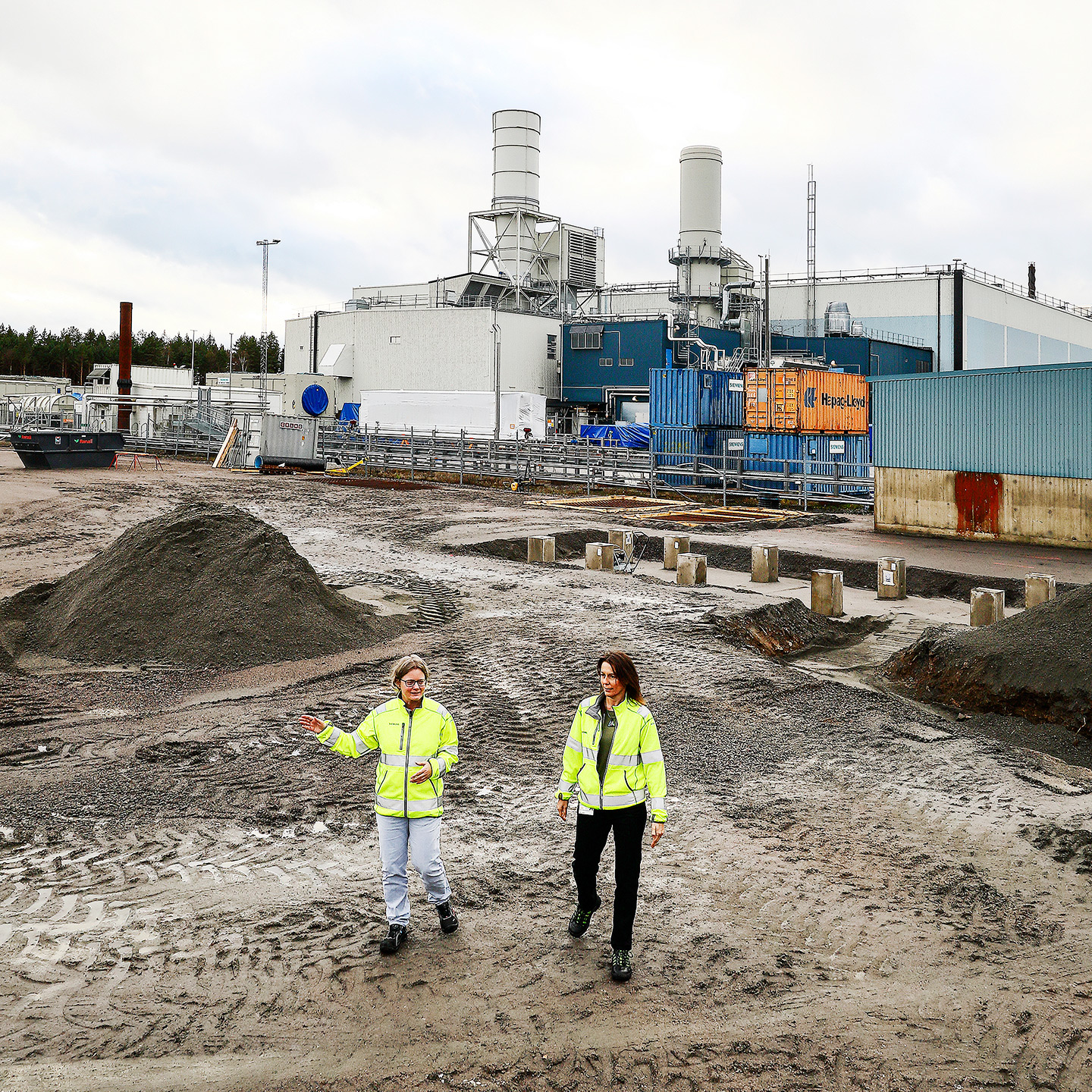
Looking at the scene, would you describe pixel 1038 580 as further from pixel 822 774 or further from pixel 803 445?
pixel 803 445

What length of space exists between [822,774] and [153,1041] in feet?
18.0

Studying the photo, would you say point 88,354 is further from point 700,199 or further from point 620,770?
point 620,770

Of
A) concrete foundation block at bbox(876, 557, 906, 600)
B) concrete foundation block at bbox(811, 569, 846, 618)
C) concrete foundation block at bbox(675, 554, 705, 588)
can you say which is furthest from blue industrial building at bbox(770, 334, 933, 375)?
concrete foundation block at bbox(811, 569, 846, 618)

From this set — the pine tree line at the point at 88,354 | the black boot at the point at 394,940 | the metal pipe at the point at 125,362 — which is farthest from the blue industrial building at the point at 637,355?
the pine tree line at the point at 88,354

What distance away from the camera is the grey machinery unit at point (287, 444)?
40.7 m

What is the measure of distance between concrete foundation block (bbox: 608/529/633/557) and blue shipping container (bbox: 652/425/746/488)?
13.0m

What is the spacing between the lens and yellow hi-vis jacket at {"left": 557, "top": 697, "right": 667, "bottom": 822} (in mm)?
5191

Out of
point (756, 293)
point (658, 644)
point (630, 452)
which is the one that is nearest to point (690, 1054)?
point (658, 644)

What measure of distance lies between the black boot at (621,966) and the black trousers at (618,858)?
3 centimetres

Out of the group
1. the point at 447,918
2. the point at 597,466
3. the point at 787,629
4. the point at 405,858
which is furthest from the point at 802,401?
the point at 405,858

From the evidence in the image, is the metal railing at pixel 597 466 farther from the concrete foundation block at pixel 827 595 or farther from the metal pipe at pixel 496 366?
the concrete foundation block at pixel 827 595

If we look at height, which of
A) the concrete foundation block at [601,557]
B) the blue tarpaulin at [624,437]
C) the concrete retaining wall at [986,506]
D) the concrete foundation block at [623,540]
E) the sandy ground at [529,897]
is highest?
the blue tarpaulin at [624,437]

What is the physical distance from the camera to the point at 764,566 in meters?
18.2

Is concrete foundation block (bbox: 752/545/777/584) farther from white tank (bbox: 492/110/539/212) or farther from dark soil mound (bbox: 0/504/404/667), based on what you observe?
white tank (bbox: 492/110/539/212)
